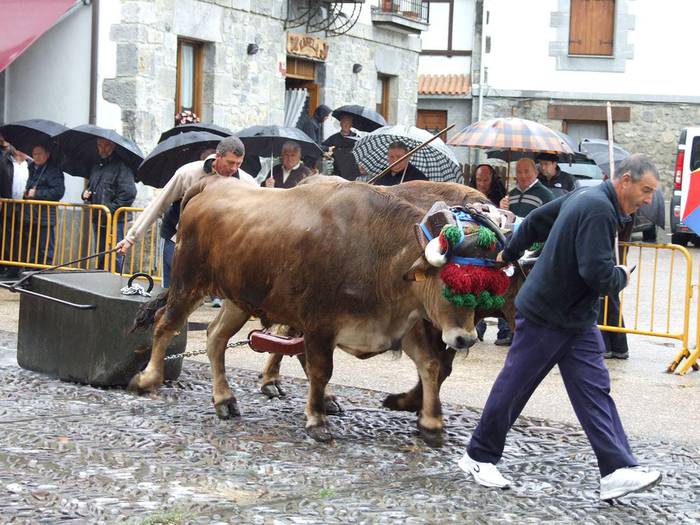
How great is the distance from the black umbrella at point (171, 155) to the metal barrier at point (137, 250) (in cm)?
74

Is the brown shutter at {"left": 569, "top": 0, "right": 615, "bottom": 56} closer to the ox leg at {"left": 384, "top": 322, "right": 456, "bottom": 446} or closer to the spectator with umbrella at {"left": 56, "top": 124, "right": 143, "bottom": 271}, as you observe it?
the spectator with umbrella at {"left": 56, "top": 124, "right": 143, "bottom": 271}

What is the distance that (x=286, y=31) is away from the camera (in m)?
20.4

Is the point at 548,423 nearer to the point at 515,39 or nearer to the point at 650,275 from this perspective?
the point at 650,275

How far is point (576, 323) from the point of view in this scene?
6.41 m

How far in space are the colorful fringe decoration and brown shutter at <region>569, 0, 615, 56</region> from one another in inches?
1083

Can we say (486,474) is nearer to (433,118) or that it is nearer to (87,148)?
(87,148)

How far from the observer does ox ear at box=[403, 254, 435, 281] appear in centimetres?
722

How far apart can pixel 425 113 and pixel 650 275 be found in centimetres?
1652

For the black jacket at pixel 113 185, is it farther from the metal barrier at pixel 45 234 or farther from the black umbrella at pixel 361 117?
the black umbrella at pixel 361 117

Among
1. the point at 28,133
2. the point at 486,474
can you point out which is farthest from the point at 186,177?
the point at 28,133

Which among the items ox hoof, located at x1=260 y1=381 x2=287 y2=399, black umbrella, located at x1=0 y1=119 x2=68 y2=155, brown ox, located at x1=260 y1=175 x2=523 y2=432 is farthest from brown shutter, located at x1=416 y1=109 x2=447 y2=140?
brown ox, located at x1=260 y1=175 x2=523 y2=432

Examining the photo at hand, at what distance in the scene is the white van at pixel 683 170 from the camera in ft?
79.3

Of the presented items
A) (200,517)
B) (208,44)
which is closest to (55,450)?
(200,517)

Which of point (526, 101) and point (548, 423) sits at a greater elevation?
point (526, 101)
